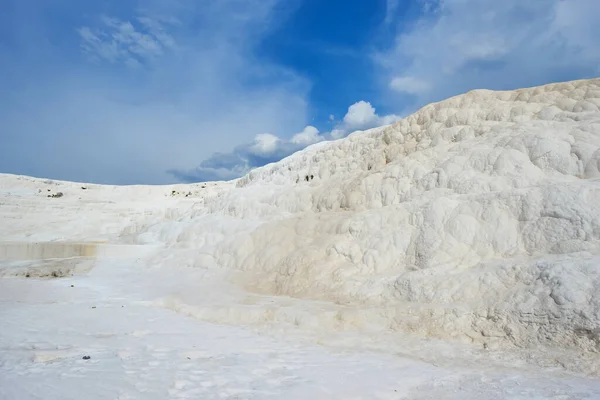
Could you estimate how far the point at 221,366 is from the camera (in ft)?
20.9

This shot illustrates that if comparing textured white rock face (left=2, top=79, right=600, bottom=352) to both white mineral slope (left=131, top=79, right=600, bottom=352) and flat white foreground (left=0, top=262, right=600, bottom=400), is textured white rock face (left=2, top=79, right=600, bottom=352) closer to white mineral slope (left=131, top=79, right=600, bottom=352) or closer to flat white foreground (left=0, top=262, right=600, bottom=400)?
white mineral slope (left=131, top=79, right=600, bottom=352)

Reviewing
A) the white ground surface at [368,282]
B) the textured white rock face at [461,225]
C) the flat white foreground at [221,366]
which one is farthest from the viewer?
the textured white rock face at [461,225]

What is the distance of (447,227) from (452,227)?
0.44 ft

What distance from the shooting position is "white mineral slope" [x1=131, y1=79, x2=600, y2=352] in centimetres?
812

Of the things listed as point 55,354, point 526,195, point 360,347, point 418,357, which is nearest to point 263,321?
point 360,347

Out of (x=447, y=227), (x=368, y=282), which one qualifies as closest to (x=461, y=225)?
(x=447, y=227)

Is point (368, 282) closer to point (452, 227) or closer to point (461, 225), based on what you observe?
point (452, 227)

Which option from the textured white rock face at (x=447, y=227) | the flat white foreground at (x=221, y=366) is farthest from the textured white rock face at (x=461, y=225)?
the flat white foreground at (x=221, y=366)

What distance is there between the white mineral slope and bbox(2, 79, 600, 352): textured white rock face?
36 mm

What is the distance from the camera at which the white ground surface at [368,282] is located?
19.7 ft

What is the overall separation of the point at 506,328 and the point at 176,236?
1409 cm

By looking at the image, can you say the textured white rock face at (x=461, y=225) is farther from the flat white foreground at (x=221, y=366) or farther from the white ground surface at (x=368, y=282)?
the flat white foreground at (x=221, y=366)

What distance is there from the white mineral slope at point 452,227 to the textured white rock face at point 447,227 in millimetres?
36

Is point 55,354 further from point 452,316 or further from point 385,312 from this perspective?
point 452,316
